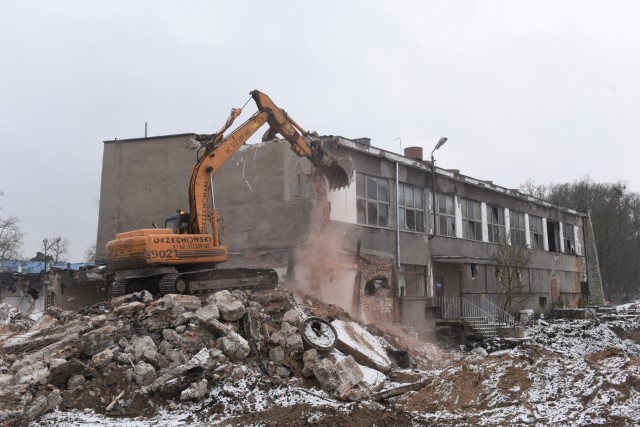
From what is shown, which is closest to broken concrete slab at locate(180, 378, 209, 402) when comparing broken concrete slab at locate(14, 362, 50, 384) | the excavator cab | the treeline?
broken concrete slab at locate(14, 362, 50, 384)

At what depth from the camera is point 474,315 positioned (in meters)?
25.2

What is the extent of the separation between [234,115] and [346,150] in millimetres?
6029

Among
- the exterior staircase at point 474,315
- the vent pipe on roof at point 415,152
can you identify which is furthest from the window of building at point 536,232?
the vent pipe on roof at point 415,152

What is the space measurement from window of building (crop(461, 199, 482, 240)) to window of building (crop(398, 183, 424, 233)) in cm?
374

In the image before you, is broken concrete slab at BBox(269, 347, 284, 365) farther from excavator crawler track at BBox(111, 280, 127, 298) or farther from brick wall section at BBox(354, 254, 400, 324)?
brick wall section at BBox(354, 254, 400, 324)

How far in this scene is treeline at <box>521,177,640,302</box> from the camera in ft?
174

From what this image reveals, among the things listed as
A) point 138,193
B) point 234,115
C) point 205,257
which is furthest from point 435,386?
point 138,193

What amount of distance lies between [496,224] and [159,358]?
2295 cm

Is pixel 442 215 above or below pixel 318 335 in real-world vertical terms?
above

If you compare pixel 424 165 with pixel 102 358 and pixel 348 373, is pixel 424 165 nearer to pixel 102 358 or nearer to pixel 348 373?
pixel 348 373

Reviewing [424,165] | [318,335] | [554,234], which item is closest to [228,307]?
[318,335]

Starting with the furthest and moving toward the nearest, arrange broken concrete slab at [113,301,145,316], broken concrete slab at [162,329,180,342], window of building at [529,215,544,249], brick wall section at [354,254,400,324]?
window of building at [529,215,544,249] < brick wall section at [354,254,400,324] < broken concrete slab at [113,301,145,316] < broken concrete slab at [162,329,180,342]

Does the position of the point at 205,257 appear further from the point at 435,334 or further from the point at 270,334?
the point at 435,334

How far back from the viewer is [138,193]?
23062 millimetres
